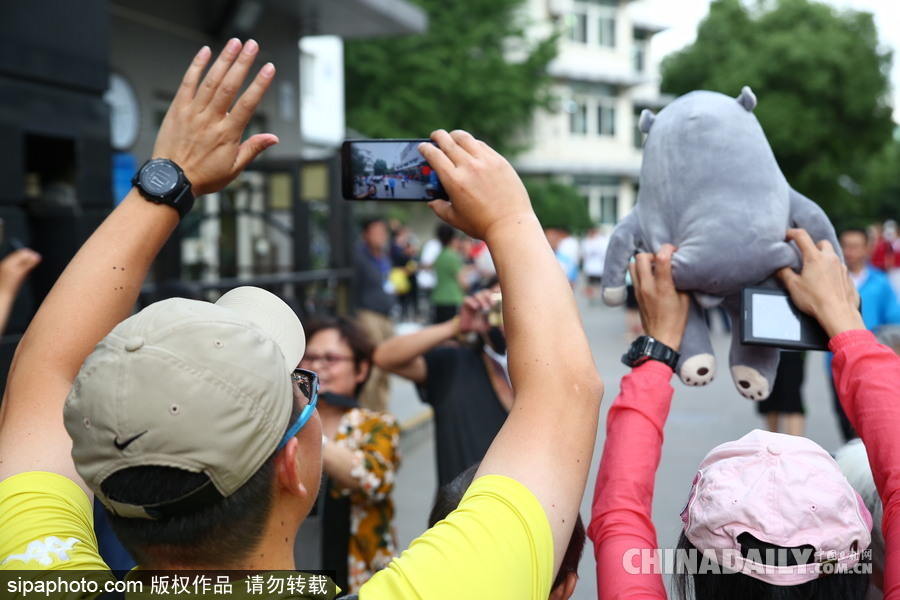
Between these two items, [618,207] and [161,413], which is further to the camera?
[618,207]

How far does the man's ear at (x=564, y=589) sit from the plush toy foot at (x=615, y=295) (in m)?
0.65

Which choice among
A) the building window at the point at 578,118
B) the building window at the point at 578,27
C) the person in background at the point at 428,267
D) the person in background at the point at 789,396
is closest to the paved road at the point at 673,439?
the person in background at the point at 789,396

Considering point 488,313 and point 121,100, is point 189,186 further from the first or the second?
point 121,100

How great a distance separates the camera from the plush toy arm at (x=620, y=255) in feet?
6.73

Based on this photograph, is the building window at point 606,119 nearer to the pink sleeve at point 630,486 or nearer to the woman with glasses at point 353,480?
the woman with glasses at point 353,480

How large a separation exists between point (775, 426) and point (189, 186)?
19.7ft

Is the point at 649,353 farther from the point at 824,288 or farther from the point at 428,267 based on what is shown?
the point at 428,267

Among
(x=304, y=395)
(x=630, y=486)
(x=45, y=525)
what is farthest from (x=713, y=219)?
(x=45, y=525)

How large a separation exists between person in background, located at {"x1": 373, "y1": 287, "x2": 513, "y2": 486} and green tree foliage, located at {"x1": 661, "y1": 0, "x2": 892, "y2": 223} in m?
30.1

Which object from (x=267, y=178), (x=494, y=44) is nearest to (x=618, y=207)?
(x=494, y=44)

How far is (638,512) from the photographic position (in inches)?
65.2

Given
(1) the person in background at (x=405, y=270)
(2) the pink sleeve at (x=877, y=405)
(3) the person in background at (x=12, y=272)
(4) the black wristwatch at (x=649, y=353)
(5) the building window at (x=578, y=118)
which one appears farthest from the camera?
(5) the building window at (x=578, y=118)

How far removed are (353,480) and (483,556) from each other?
6.32ft

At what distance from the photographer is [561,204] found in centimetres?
3278
